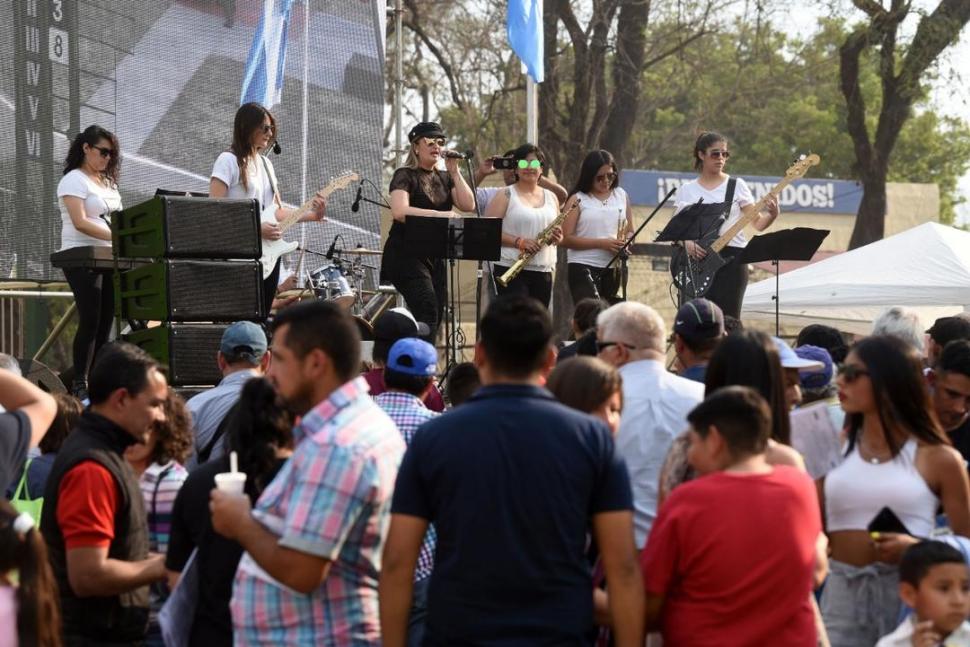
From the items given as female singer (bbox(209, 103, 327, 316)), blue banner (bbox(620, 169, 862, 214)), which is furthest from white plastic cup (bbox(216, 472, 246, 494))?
blue banner (bbox(620, 169, 862, 214))

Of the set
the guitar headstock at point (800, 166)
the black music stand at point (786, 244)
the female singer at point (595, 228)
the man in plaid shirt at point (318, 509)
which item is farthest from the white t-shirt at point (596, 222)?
the man in plaid shirt at point (318, 509)

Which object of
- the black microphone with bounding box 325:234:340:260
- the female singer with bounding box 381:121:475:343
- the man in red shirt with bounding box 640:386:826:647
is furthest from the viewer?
the black microphone with bounding box 325:234:340:260

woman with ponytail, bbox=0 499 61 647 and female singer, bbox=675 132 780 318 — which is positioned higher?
female singer, bbox=675 132 780 318

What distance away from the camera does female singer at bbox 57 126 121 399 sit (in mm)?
9180

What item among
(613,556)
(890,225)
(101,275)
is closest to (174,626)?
(613,556)

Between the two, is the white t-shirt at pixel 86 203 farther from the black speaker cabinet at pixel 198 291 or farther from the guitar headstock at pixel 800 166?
the guitar headstock at pixel 800 166

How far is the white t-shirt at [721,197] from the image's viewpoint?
10.6 metres

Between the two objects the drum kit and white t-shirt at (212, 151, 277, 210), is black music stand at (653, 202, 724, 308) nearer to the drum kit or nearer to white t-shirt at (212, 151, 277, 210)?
the drum kit

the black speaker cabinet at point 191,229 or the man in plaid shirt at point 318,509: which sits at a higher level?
the black speaker cabinet at point 191,229

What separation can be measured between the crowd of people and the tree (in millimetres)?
17042

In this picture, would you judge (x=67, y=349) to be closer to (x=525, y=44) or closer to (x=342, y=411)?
(x=525, y=44)

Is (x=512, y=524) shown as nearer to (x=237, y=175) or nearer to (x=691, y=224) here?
(x=237, y=175)

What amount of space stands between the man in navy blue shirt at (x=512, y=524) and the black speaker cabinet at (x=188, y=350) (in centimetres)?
448

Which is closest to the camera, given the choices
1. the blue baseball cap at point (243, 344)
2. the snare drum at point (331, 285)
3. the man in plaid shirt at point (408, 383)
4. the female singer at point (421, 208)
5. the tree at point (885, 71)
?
the man in plaid shirt at point (408, 383)
